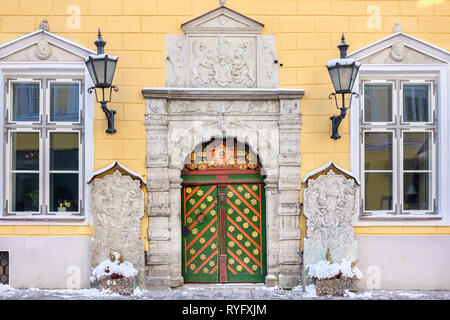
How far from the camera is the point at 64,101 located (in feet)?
24.4

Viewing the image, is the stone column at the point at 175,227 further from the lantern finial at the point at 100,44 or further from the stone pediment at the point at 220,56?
the lantern finial at the point at 100,44

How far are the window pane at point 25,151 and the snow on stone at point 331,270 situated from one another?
4084mm

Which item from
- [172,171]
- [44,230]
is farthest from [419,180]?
[44,230]

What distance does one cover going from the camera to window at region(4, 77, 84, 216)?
7.41 m

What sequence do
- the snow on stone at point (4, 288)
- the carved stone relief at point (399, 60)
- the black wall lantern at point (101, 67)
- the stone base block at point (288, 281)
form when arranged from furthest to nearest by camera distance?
the carved stone relief at point (399, 60) → the stone base block at point (288, 281) → the snow on stone at point (4, 288) → the black wall lantern at point (101, 67)

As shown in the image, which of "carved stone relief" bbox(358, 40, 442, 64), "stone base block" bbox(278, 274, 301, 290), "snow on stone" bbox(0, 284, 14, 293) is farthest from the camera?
"carved stone relief" bbox(358, 40, 442, 64)

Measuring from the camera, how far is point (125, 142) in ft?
23.9

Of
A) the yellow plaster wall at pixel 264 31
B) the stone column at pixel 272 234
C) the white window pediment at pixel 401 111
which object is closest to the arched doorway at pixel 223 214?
the stone column at pixel 272 234

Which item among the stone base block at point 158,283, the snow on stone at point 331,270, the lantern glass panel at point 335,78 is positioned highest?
the lantern glass panel at point 335,78

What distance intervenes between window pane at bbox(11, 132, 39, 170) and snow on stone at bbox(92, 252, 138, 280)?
5.63 feet

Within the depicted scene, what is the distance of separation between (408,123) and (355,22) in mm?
1604

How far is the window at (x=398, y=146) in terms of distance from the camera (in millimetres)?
7434

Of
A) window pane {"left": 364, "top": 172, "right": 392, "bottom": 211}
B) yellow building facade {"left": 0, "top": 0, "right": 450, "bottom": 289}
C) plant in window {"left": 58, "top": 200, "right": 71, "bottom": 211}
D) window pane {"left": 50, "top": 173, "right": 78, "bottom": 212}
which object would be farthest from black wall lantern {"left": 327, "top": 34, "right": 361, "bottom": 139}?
plant in window {"left": 58, "top": 200, "right": 71, "bottom": 211}

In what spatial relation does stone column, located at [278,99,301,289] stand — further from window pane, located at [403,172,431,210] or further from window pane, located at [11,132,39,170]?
window pane, located at [11,132,39,170]
